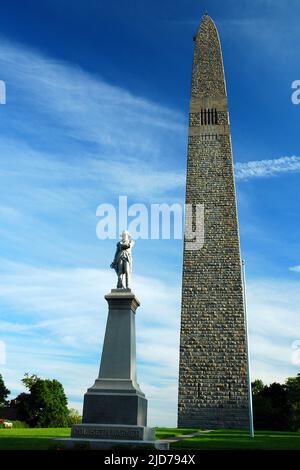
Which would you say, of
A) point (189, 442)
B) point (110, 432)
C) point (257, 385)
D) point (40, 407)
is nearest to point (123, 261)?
point (110, 432)

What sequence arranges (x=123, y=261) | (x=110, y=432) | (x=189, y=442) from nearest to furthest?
(x=110, y=432) < (x=189, y=442) < (x=123, y=261)

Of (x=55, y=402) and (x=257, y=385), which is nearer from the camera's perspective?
(x=55, y=402)

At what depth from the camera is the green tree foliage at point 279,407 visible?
41.1 m

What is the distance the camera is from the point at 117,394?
12.8 meters

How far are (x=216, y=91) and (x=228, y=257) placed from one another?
44.5 feet

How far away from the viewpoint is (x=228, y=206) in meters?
35.5

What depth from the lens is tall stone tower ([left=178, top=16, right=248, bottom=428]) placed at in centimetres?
3114

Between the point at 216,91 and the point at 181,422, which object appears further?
the point at 216,91

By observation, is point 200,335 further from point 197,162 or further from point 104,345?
point 104,345

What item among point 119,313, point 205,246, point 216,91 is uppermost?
point 216,91

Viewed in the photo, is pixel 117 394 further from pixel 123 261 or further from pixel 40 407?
pixel 40 407

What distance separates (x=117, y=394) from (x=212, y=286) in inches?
844

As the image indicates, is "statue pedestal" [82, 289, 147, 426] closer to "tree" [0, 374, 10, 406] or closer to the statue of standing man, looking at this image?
the statue of standing man
